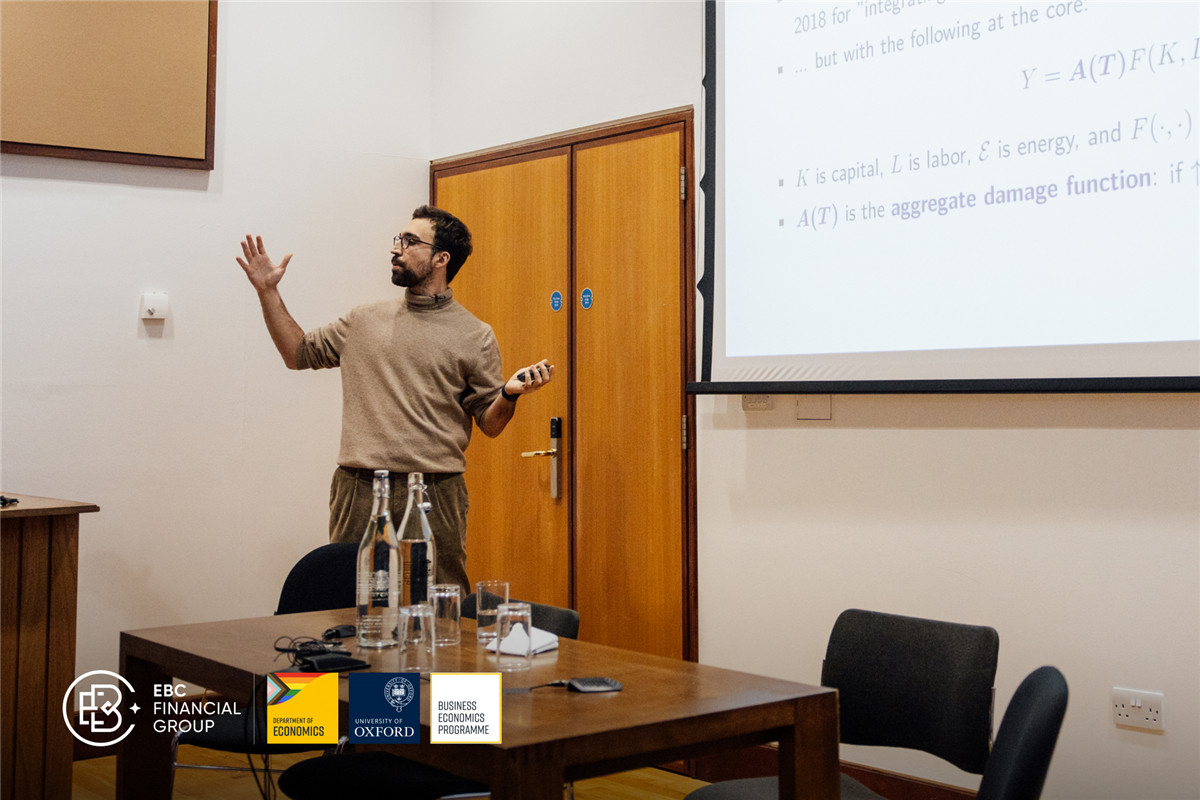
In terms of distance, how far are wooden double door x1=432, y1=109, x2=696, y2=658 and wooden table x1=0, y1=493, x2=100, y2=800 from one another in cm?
175

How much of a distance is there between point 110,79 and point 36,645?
215 centimetres

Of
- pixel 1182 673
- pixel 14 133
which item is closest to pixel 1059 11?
pixel 1182 673

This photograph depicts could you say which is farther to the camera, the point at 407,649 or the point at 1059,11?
the point at 1059,11

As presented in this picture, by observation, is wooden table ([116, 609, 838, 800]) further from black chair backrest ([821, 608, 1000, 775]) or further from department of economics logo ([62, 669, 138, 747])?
department of economics logo ([62, 669, 138, 747])

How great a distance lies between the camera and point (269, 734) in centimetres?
170

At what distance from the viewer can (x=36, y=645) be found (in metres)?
2.81

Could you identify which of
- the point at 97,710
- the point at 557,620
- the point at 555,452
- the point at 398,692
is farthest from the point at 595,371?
the point at 398,692

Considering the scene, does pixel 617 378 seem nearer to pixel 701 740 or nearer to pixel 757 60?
pixel 757 60

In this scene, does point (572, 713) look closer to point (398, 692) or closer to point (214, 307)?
point (398, 692)

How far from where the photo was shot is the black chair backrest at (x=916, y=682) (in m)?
2.14

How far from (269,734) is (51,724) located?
4.83 feet

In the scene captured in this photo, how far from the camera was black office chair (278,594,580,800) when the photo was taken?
2.10 m

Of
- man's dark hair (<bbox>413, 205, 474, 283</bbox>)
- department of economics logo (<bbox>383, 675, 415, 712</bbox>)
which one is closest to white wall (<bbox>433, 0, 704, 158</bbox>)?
man's dark hair (<bbox>413, 205, 474, 283</bbox>)

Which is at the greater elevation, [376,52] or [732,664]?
[376,52]
